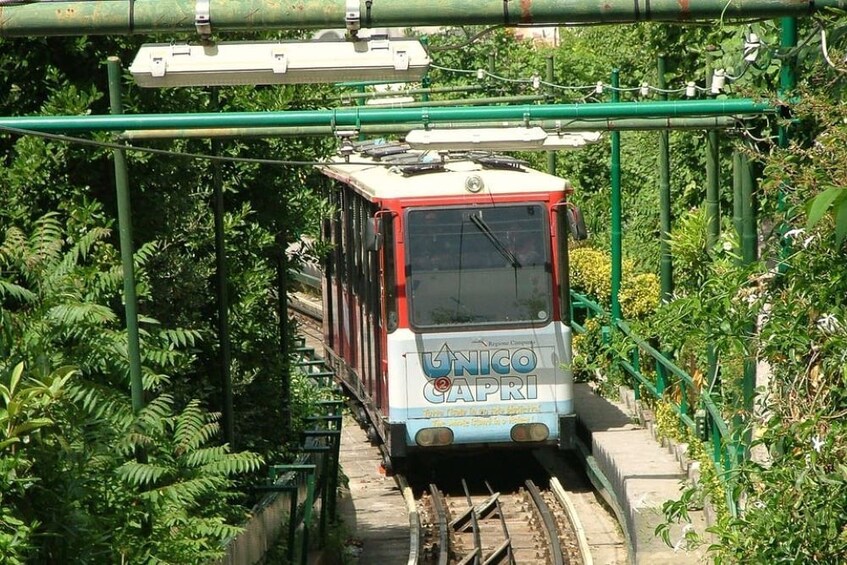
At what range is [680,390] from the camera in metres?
15.0

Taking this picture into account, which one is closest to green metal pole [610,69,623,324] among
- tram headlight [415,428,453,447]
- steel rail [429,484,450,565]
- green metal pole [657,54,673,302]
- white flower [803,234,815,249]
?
green metal pole [657,54,673,302]

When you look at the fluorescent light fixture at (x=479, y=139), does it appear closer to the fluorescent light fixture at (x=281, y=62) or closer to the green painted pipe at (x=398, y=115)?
the green painted pipe at (x=398, y=115)

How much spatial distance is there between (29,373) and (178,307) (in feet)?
16.1

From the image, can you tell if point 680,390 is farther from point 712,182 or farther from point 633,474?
point 712,182

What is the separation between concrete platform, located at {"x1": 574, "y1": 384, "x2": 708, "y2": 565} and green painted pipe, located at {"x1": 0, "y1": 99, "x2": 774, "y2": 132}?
2.78 metres

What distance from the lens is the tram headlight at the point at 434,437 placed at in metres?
15.1

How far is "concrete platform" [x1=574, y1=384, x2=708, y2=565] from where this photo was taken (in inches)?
460

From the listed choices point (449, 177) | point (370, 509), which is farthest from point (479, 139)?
point (370, 509)

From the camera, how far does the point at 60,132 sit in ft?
30.5

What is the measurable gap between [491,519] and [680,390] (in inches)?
86.9

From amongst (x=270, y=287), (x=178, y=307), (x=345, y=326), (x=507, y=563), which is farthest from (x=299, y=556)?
(x=345, y=326)

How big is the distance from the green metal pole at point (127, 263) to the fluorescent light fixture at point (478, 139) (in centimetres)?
173

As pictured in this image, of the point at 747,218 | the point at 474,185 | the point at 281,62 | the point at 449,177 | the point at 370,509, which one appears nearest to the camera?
the point at 281,62

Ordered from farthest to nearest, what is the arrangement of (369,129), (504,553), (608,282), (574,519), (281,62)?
(608,282)
(574,519)
(504,553)
(369,129)
(281,62)
